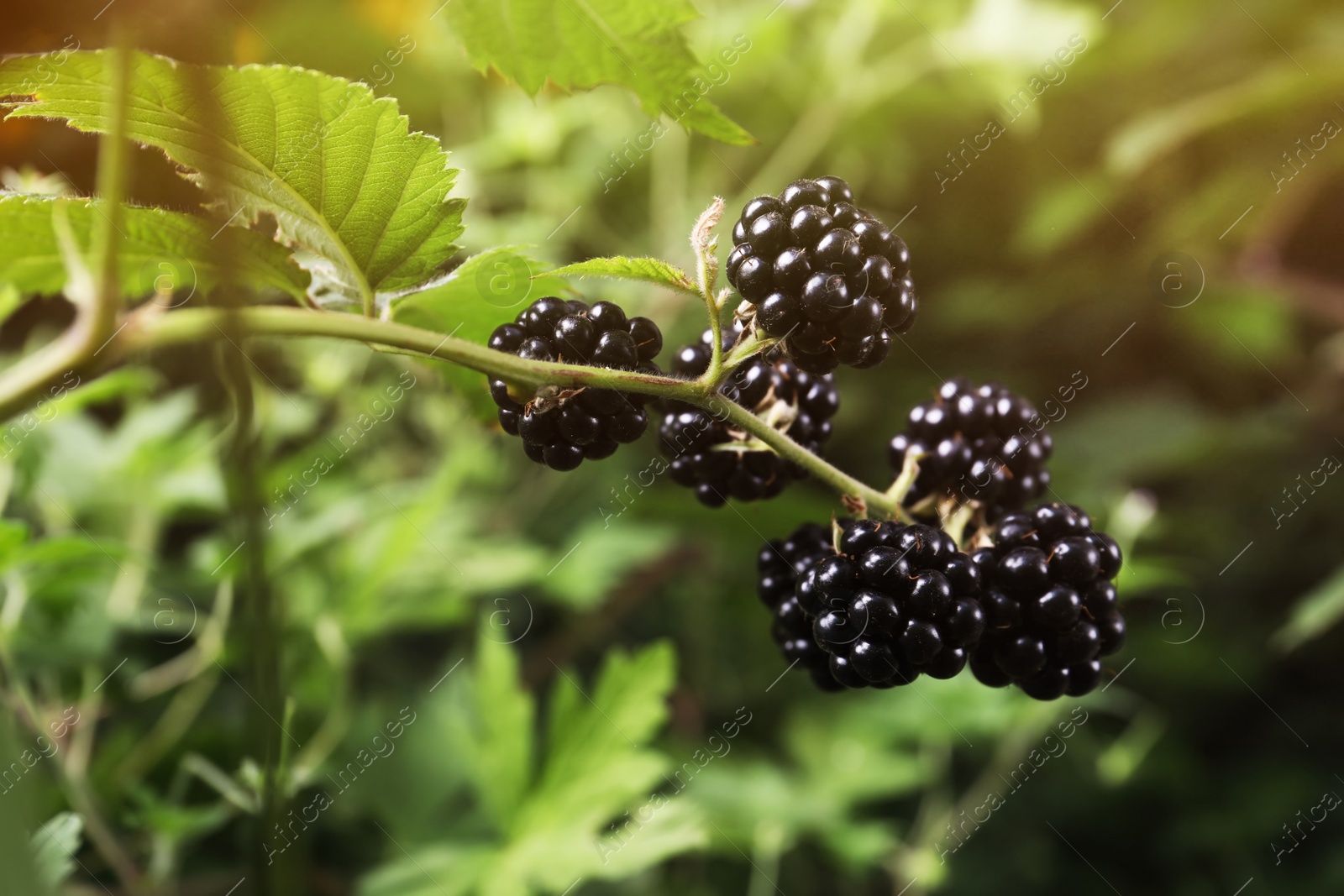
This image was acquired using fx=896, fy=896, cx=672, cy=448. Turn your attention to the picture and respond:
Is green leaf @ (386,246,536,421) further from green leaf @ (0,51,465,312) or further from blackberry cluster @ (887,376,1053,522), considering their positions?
blackberry cluster @ (887,376,1053,522)

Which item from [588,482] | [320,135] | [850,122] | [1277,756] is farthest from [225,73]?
[1277,756]

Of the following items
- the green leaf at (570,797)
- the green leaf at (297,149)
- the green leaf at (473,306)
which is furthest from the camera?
the green leaf at (570,797)

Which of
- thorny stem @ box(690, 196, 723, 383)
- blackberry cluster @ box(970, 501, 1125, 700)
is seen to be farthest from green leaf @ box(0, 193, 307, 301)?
blackberry cluster @ box(970, 501, 1125, 700)

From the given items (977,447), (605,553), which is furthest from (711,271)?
(605,553)

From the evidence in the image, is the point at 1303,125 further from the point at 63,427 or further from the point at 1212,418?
the point at 63,427

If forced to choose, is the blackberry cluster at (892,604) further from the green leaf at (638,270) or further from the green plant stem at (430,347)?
the green leaf at (638,270)

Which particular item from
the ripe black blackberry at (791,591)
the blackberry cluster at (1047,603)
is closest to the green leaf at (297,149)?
the ripe black blackberry at (791,591)
